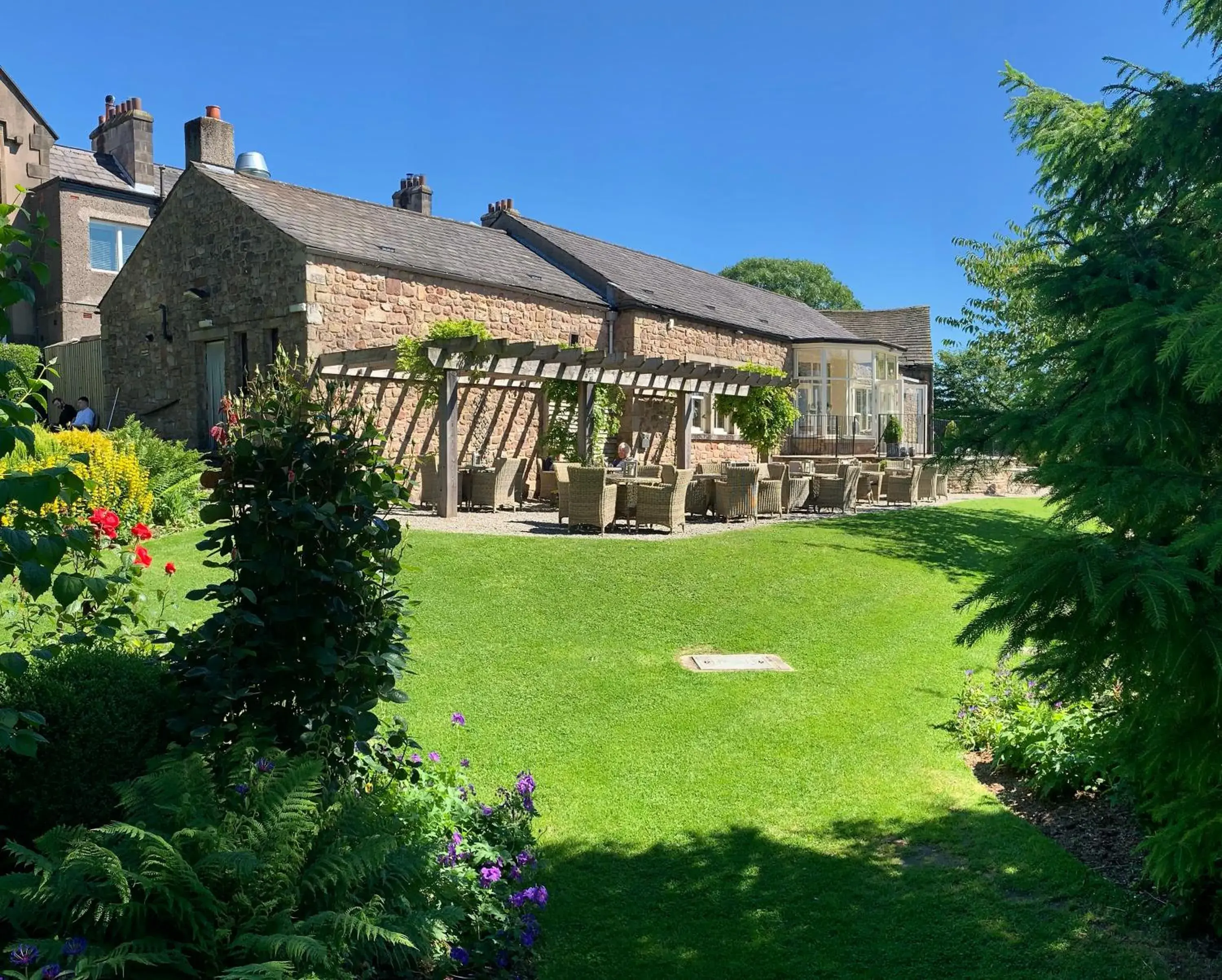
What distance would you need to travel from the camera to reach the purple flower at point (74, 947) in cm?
205

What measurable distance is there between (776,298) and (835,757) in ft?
93.5

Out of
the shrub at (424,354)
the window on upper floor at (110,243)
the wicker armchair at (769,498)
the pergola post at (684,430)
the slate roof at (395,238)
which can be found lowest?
the wicker armchair at (769,498)

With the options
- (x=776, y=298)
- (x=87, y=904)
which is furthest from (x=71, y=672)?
Answer: (x=776, y=298)

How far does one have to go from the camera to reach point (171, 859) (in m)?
2.23

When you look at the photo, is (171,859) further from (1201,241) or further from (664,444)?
(664,444)

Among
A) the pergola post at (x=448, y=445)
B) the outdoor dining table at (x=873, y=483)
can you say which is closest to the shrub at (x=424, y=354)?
the pergola post at (x=448, y=445)

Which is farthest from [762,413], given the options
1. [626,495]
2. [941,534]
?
[626,495]

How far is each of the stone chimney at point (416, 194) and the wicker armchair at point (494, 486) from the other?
1103 cm

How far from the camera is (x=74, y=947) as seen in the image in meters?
2.06

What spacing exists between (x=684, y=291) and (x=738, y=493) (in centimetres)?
1216

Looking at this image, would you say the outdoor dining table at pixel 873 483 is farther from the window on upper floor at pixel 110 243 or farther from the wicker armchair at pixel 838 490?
the window on upper floor at pixel 110 243

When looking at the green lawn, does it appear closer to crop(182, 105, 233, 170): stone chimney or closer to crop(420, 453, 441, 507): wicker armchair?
crop(420, 453, 441, 507): wicker armchair

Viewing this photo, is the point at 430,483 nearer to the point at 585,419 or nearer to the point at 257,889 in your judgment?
the point at 585,419

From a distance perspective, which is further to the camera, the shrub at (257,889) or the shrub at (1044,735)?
the shrub at (1044,735)
